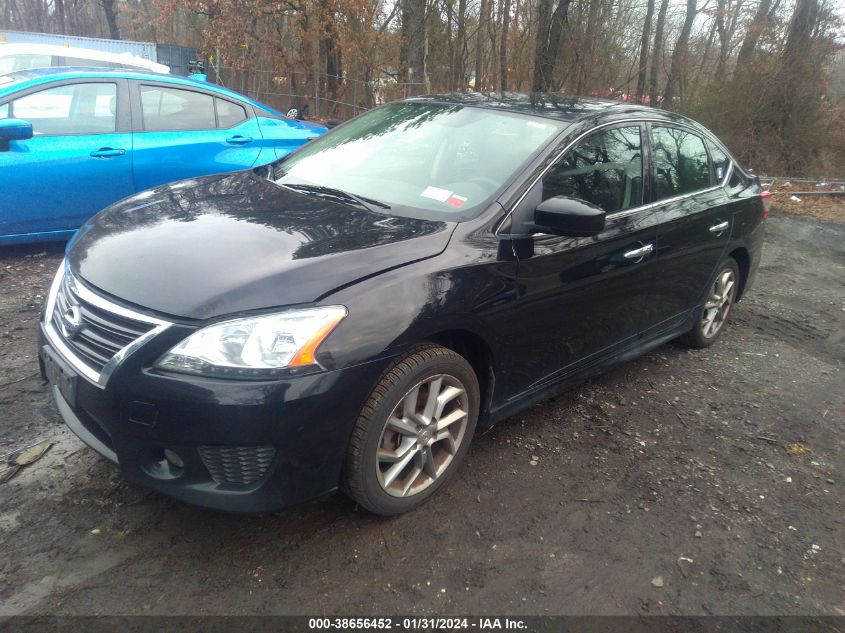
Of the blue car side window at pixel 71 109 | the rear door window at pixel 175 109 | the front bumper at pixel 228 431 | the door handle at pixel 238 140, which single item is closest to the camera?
the front bumper at pixel 228 431

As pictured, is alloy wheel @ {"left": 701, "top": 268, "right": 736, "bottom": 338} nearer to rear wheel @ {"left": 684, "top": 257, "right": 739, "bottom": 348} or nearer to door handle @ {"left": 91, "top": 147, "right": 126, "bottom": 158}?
rear wheel @ {"left": 684, "top": 257, "right": 739, "bottom": 348}

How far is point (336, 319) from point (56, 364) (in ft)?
3.73

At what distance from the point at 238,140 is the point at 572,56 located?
9707 millimetres

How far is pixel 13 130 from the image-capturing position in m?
4.71

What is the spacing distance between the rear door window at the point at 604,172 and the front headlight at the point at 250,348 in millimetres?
1424

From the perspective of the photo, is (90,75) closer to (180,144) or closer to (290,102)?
(180,144)

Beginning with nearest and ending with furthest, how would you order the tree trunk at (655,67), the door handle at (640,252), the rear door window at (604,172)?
the rear door window at (604,172) < the door handle at (640,252) < the tree trunk at (655,67)

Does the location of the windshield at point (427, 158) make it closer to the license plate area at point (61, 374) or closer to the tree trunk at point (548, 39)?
the license plate area at point (61, 374)

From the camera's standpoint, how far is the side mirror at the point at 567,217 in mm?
2830

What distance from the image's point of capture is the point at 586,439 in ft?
11.4

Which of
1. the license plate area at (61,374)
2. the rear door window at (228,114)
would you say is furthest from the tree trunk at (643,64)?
the license plate area at (61,374)

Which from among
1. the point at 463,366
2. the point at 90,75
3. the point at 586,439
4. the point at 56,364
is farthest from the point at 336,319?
the point at 90,75

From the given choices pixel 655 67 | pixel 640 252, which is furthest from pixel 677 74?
pixel 640 252

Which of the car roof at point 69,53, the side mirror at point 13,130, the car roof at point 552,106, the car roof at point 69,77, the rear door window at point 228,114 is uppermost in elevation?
the car roof at point 69,53
